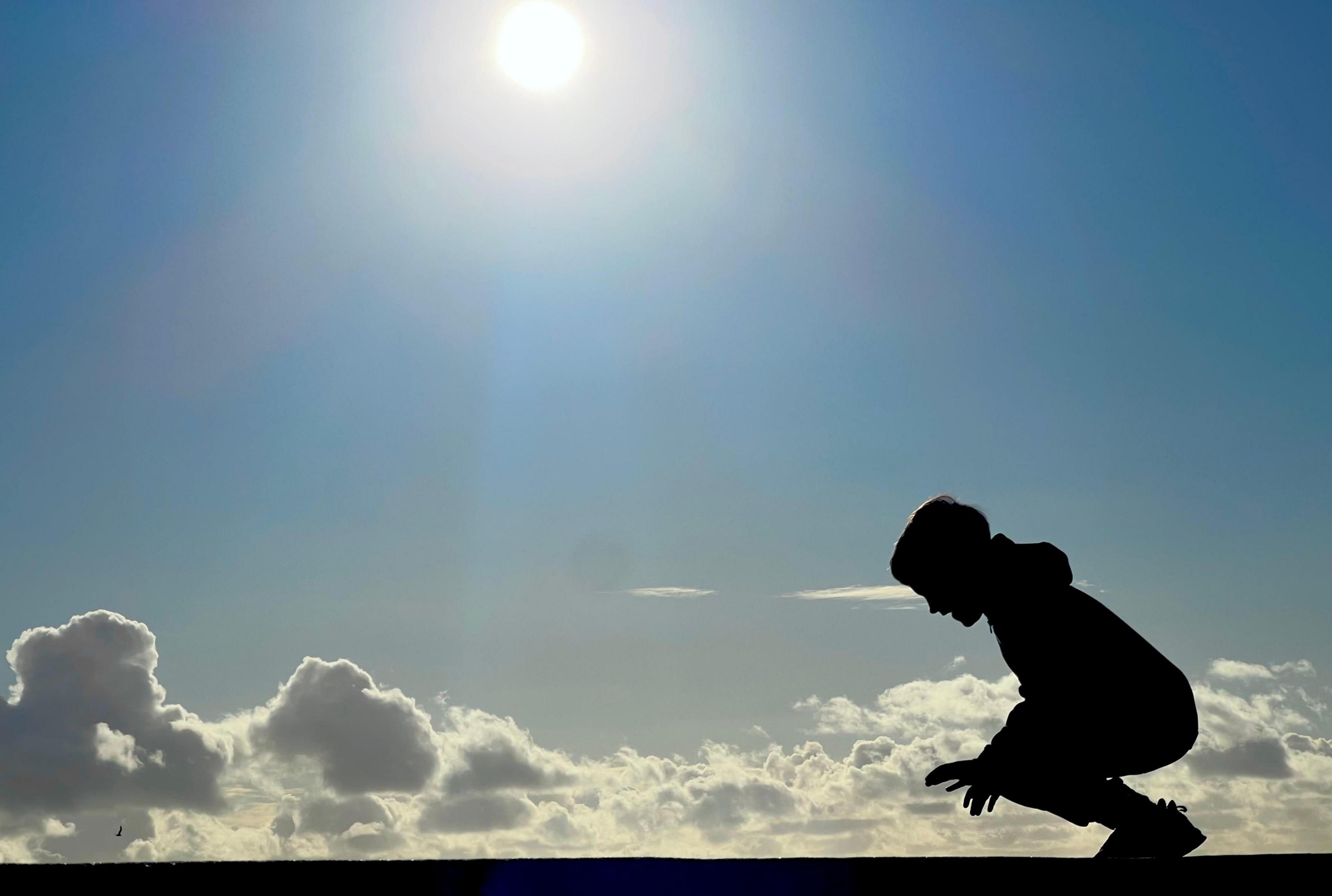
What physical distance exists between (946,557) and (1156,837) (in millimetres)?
1774

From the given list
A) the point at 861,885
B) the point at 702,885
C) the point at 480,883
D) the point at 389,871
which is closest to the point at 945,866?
the point at 861,885

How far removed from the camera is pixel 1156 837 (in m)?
5.45

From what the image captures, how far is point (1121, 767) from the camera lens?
5910mm

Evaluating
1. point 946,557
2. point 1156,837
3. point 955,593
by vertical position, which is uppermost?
point 946,557

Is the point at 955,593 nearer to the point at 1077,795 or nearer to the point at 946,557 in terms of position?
the point at 946,557

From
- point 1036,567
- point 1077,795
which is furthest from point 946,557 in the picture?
point 1077,795

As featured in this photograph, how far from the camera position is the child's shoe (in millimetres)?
5430

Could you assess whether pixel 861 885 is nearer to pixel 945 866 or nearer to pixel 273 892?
pixel 945 866

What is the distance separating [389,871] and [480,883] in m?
0.31

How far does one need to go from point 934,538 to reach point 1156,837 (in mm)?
1895

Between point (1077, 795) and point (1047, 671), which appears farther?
point (1047, 671)

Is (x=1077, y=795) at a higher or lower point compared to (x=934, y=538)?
lower

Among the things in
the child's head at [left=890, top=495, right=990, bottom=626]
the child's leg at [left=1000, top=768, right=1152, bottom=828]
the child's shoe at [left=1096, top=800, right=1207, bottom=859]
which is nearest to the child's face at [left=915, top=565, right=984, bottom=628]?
the child's head at [left=890, top=495, right=990, bottom=626]

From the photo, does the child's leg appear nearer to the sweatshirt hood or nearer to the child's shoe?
the child's shoe
